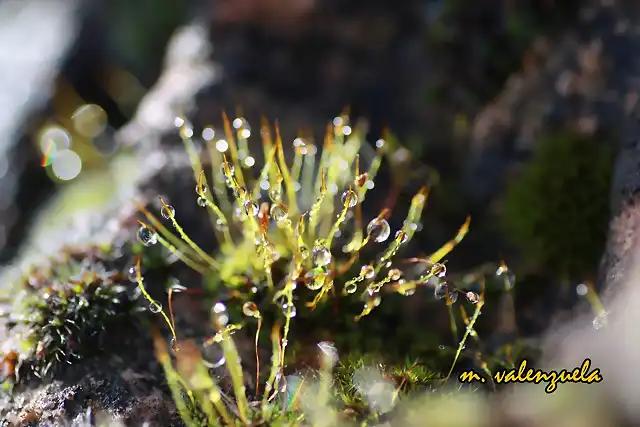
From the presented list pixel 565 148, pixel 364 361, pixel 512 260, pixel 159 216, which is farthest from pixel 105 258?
pixel 565 148

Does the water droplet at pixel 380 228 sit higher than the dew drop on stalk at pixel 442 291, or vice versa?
the water droplet at pixel 380 228

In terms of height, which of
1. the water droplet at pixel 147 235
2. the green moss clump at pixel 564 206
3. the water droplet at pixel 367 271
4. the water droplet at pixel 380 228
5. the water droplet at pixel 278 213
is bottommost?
the water droplet at pixel 147 235

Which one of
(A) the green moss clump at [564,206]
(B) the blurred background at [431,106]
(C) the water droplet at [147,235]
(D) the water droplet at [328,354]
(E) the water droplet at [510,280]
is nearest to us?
(D) the water droplet at [328,354]

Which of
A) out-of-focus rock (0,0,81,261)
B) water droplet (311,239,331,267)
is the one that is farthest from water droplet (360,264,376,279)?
out-of-focus rock (0,0,81,261)

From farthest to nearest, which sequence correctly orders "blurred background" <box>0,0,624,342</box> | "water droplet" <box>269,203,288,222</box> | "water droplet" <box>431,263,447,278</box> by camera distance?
"blurred background" <box>0,0,624,342</box>
"water droplet" <box>269,203,288,222</box>
"water droplet" <box>431,263,447,278</box>

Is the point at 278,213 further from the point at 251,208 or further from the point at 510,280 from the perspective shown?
the point at 510,280

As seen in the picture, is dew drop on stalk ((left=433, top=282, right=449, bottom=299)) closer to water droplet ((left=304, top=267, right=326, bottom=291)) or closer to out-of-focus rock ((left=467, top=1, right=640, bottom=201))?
water droplet ((left=304, top=267, right=326, bottom=291))

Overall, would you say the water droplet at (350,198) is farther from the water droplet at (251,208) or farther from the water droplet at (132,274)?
the water droplet at (132,274)

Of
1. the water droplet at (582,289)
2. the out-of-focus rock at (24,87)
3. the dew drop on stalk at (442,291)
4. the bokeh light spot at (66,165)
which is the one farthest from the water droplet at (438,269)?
the out-of-focus rock at (24,87)

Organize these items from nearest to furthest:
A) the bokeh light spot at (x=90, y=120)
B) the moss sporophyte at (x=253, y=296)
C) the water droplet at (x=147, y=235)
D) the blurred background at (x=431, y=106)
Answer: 1. the moss sporophyte at (x=253, y=296)
2. the water droplet at (x=147, y=235)
3. the blurred background at (x=431, y=106)
4. the bokeh light spot at (x=90, y=120)
